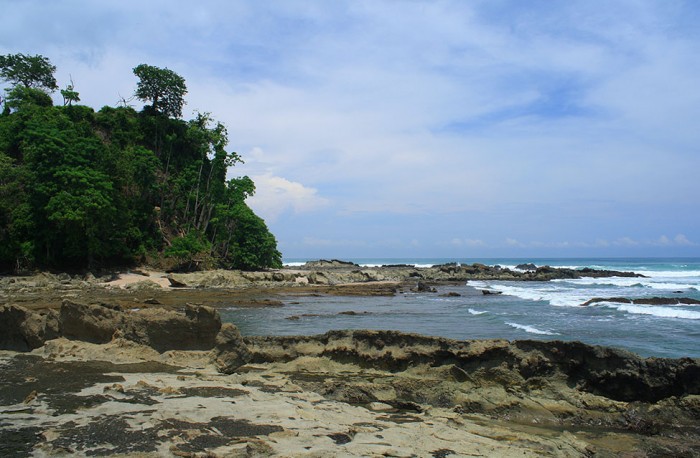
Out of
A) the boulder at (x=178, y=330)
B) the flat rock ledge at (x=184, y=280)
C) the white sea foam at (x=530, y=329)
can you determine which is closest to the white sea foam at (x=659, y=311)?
the white sea foam at (x=530, y=329)

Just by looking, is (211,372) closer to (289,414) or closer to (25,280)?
(289,414)

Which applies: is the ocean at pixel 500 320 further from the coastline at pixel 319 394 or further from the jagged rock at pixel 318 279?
the jagged rock at pixel 318 279

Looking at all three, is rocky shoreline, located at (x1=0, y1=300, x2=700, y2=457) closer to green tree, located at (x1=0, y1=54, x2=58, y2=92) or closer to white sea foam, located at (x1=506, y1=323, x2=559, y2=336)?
white sea foam, located at (x1=506, y1=323, x2=559, y2=336)

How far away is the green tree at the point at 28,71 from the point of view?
144 ft

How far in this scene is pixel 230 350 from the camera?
29.0ft

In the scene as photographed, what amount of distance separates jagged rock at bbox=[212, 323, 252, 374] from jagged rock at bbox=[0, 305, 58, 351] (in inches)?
127

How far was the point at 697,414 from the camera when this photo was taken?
6.80 meters

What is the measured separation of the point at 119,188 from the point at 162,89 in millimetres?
15852

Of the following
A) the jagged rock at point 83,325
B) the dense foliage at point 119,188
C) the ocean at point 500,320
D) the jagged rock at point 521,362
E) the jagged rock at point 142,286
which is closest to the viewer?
the jagged rock at point 521,362

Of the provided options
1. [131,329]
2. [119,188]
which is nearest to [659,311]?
[131,329]

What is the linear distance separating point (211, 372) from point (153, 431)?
324 cm

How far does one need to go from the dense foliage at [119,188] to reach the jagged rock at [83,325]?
21.4 metres

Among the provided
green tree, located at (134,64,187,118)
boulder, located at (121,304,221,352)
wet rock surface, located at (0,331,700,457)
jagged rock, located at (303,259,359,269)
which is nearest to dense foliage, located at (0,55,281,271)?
green tree, located at (134,64,187,118)

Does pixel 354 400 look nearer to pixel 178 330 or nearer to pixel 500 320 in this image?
pixel 178 330
